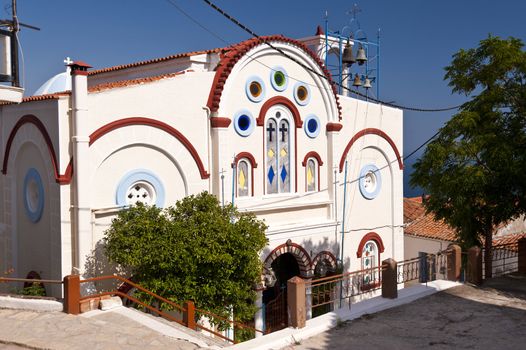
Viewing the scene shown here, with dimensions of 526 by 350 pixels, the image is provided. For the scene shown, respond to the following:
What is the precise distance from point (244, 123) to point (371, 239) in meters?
6.81

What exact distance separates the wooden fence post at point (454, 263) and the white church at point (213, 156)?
427cm

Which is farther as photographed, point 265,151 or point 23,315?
point 265,151

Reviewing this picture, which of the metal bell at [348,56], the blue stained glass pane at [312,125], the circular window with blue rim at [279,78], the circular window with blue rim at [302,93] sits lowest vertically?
the blue stained glass pane at [312,125]

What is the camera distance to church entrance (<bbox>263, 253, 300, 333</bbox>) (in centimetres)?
1875

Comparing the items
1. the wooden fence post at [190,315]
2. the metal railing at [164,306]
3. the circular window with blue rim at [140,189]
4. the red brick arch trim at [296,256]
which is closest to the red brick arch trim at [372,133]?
the red brick arch trim at [296,256]

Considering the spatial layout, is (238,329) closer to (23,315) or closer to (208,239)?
(208,239)

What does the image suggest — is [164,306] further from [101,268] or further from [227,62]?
[227,62]

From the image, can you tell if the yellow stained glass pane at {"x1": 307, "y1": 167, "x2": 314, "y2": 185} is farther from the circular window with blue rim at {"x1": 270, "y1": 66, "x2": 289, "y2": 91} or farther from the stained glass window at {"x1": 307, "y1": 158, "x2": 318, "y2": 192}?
the circular window with blue rim at {"x1": 270, "y1": 66, "x2": 289, "y2": 91}

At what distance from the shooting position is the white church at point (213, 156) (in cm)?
1365

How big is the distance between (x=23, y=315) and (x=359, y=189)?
11929 mm

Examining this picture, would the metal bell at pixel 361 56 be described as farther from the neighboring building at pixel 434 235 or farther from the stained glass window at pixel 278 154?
the neighboring building at pixel 434 235

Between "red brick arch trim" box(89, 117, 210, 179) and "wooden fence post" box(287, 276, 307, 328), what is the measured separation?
17.1 ft

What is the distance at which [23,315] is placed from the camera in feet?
39.6

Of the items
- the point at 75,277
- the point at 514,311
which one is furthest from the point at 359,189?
the point at 75,277
